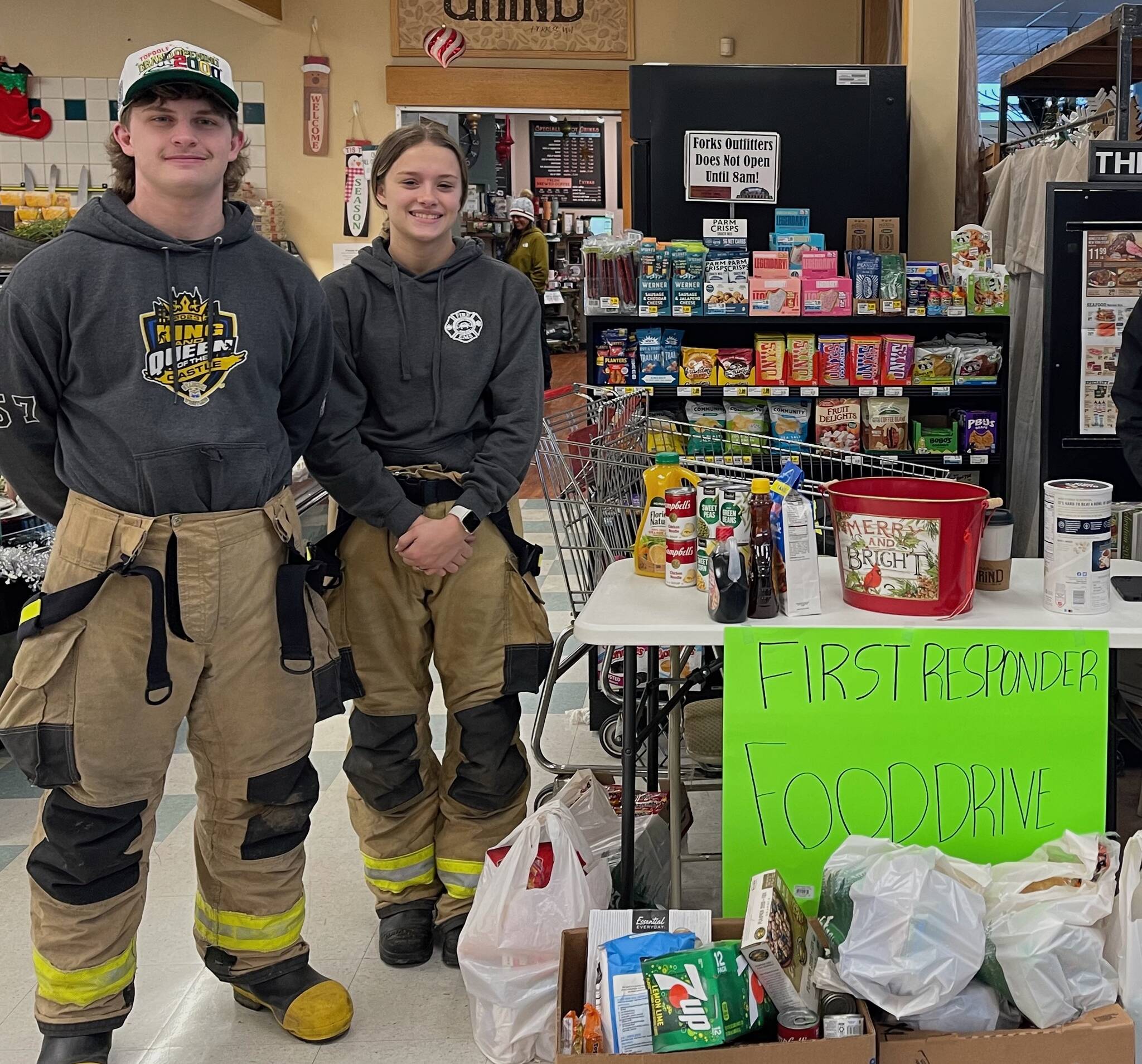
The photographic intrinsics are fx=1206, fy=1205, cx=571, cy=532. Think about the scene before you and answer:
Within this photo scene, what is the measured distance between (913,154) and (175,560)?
5.06 meters

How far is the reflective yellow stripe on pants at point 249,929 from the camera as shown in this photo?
2.23m

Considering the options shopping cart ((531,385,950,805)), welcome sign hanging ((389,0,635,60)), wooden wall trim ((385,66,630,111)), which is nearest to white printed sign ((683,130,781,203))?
shopping cart ((531,385,950,805))

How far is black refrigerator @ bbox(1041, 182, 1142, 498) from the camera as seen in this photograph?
3793mm

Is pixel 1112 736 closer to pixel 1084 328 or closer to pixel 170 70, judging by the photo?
pixel 170 70

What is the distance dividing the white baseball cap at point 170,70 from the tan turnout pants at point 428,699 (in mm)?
825

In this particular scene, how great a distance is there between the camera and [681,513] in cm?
226

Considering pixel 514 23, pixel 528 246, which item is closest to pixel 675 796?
pixel 514 23

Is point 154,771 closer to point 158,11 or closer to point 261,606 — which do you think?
point 261,606

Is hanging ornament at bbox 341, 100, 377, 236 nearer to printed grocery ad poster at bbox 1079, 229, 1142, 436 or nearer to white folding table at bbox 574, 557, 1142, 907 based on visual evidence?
printed grocery ad poster at bbox 1079, 229, 1142, 436

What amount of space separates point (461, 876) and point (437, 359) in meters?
1.08

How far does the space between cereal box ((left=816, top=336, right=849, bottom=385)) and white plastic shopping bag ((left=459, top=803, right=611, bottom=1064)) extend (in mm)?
3016

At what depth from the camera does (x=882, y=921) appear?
1.81 meters

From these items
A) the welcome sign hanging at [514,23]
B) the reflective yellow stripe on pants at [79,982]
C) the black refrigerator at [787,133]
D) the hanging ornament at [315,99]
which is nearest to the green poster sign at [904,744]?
the reflective yellow stripe on pants at [79,982]

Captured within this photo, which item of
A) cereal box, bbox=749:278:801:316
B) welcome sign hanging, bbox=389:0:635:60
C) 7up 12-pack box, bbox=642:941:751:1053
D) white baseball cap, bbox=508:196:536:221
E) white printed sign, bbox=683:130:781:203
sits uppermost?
welcome sign hanging, bbox=389:0:635:60
